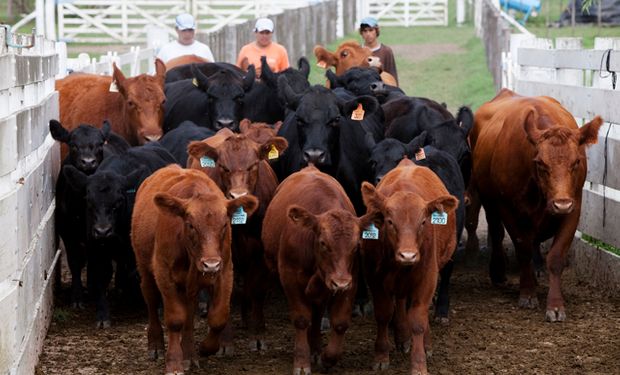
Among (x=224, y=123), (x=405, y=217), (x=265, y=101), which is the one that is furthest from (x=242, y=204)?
(x=265, y=101)

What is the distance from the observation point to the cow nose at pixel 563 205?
9.50 metres

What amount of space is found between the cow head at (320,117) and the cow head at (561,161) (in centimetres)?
165

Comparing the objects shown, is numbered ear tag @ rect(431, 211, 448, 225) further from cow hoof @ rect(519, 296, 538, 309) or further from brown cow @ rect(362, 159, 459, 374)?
cow hoof @ rect(519, 296, 538, 309)

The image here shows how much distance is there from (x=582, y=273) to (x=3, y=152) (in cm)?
634

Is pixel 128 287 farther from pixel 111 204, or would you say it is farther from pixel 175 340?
pixel 175 340

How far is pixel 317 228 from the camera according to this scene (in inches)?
309

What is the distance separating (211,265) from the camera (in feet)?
24.5

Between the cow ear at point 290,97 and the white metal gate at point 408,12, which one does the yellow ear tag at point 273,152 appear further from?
the white metal gate at point 408,12

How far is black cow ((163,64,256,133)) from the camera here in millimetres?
12250

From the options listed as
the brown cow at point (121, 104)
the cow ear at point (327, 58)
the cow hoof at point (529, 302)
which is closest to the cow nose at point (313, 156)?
the cow hoof at point (529, 302)

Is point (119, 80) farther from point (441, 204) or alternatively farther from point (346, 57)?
point (441, 204)

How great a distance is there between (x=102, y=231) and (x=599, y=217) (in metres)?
4.41

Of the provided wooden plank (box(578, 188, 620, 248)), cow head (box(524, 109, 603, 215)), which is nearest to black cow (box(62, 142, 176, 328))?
cow head (box(524, 109, 603, 215))

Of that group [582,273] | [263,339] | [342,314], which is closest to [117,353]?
[263,339]
